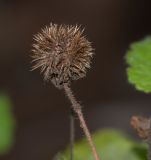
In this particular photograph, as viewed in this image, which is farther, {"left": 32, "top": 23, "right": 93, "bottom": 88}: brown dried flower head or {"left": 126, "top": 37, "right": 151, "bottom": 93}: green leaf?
{"left": 126, "top": 37, "right": 151, "bottom": 93}: green leaf

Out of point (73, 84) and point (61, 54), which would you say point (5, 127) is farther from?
point (61, 54)

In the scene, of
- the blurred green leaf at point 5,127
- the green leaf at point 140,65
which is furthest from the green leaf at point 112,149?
the blurred green leaf at point 5,127

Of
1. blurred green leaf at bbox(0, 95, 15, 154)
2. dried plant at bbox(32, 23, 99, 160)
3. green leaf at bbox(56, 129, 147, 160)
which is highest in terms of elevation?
dried plant at bbox(32, 23, 99, 160)

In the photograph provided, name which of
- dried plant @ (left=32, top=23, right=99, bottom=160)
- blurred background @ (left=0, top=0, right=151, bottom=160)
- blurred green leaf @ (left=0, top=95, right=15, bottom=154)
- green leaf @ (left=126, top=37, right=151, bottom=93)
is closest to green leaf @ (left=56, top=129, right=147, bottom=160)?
green leaf @ (left=126, top=37, right=151, bottom=93)

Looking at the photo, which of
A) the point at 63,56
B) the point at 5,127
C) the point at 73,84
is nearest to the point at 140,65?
the point at 63,56

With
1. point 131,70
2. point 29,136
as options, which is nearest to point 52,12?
point 29,136

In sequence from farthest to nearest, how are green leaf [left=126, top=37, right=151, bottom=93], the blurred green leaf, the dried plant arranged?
the blurred green leaf → green leaf [left=126, top=37, right=151, bottom=93] → the dried plant

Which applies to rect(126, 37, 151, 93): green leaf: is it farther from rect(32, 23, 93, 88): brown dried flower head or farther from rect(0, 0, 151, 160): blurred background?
rect(0, 0, 151, 160): blurred background
